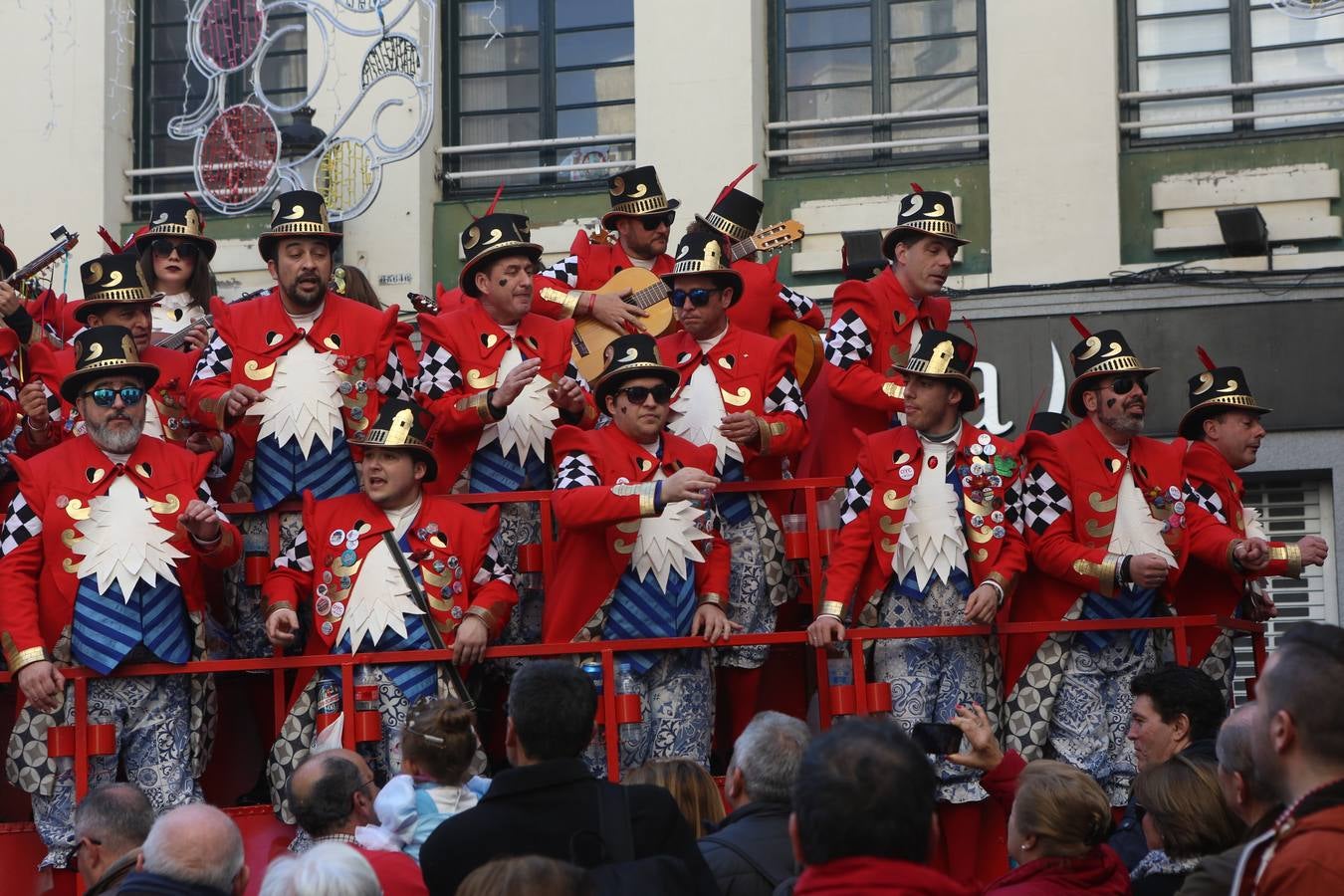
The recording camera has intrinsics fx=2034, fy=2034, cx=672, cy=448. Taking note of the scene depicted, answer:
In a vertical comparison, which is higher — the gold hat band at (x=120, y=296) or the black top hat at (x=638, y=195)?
the black top hat at (x=638, y=195)

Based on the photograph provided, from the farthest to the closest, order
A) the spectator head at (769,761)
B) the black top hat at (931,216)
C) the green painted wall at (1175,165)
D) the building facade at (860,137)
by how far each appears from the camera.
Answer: the green painted wall at (1175,165) < the building facade at (860,137) < the black top hat at (931,216) < the spectator head at (769,761)

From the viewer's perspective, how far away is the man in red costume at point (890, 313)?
10109 mm

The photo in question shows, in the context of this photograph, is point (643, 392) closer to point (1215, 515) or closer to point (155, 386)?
point (155, 386)

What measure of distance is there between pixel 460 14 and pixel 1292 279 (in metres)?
6.93

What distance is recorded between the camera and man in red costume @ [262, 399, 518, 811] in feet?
28.8

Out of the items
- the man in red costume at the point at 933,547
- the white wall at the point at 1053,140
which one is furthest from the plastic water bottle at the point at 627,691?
the white wall at the point at 1053,140

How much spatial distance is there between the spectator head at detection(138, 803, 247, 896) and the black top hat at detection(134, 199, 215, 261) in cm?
570

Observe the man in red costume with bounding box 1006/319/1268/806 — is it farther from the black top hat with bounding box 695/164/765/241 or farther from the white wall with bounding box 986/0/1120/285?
the white wall with bounding box 986/0/1120/285

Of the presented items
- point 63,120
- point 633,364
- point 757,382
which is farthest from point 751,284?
point 63,120

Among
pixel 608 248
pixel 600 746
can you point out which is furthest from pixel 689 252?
pixel 600 746

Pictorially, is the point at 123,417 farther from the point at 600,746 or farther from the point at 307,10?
the point at 307,10

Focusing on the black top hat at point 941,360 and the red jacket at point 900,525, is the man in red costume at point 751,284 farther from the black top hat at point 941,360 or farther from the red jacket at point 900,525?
the red jacket at point 900,525

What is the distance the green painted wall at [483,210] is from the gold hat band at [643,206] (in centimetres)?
471

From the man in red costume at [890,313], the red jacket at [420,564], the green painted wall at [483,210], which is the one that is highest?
the green painted wall at [483,210]
